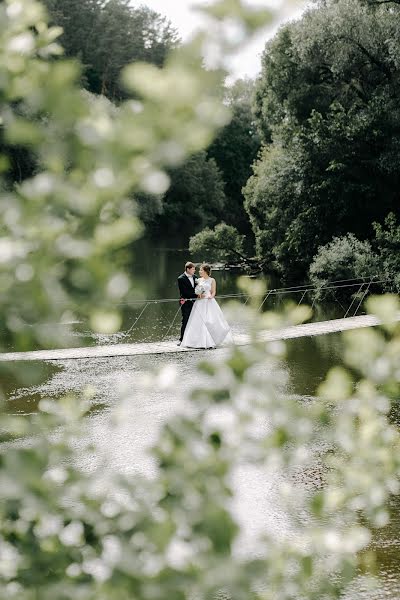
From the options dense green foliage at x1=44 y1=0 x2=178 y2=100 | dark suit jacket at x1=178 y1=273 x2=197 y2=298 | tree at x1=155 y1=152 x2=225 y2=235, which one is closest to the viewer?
dark suit jacket at x1=178 y1=273 x2=197 y2=298

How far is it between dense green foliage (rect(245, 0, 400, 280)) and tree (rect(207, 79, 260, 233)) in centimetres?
3828

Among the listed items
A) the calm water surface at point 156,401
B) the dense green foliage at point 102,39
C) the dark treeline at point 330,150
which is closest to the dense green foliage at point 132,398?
the calm water surface at point 156,401

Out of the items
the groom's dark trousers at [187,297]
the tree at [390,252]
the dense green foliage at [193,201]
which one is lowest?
the groom's dark trousers at [187,297]

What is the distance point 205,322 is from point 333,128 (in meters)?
16.3

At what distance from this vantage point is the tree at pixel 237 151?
72688mm

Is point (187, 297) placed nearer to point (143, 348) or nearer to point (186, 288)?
point (186, 288)

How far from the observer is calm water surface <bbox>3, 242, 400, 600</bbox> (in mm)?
5793

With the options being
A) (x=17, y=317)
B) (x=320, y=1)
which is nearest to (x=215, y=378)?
(x=17, y=317)

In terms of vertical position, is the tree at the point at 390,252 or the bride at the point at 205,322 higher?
the tree at the point at 390,252

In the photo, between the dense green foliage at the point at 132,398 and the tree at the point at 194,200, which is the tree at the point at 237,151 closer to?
the tree at the point at 194,200

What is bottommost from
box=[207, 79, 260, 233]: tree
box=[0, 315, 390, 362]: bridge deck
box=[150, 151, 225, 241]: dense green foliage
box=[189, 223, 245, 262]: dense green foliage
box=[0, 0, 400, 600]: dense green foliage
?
box=[0, 0, 400, 600]: dense green foliage

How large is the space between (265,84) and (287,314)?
36.2 meters

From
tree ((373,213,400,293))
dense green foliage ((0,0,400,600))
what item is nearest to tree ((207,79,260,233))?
tree ((373,213,400,293))

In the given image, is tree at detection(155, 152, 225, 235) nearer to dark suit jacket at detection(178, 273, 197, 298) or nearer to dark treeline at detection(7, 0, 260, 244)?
dark treeline at detection(7, 0, 260, 244)
